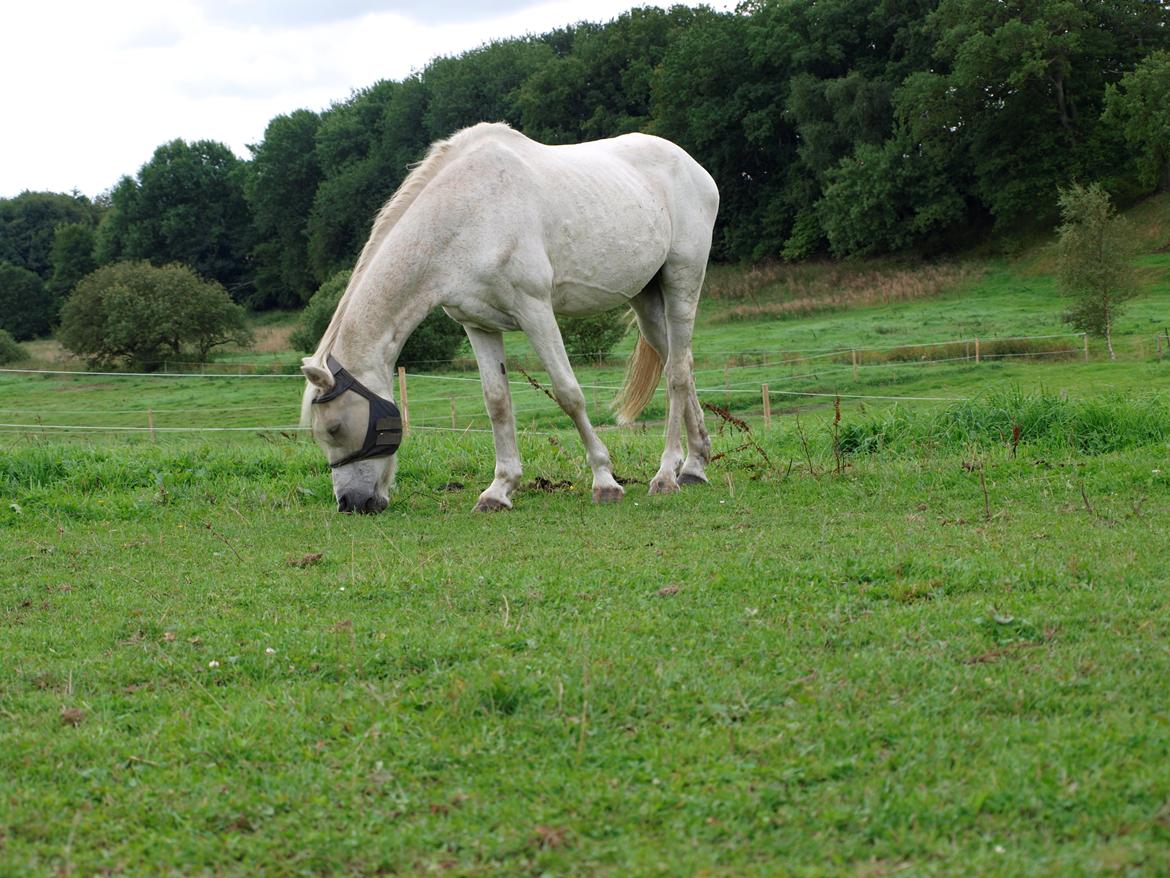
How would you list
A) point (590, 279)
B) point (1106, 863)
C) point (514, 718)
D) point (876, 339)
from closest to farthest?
point (1106, 863), point (514, 718), point (590, 279), point (876, 339)

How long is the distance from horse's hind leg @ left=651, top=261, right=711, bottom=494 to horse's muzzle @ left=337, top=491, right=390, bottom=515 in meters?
2.15

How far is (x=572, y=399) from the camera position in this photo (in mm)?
7535

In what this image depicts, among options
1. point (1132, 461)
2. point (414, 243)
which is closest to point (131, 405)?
point (414, 243)

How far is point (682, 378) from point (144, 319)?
131 ft

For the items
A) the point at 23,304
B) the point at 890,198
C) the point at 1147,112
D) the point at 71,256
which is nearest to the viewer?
the point at 1147,112

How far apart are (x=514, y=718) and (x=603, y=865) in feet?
2.84

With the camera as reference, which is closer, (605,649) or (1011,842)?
(1011,842)

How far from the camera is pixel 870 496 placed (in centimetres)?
692

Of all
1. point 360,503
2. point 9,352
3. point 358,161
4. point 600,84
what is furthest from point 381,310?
point 358,161

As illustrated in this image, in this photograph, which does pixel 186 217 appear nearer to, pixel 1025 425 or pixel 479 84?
pixel 479 84

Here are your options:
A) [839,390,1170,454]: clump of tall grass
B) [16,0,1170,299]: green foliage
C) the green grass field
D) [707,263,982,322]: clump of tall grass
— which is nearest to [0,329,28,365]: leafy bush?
[16,0,1170,299]: green foliage

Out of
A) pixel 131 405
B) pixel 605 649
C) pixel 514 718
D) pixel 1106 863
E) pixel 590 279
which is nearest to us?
pixel 1106 863

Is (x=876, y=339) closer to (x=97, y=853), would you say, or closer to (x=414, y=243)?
(x=414, y=243)

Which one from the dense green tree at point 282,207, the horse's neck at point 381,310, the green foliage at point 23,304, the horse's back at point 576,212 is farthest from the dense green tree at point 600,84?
the horse's neck at point 381,310
